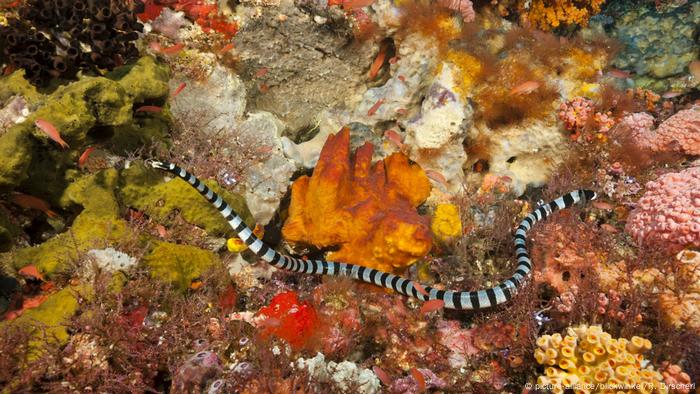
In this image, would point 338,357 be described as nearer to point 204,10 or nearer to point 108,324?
point 108,324

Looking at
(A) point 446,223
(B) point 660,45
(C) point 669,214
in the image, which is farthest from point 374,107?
(B) point 660,45

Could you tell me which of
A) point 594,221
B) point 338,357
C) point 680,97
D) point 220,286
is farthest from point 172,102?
point 680,97

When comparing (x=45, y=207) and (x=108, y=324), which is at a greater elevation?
(x=45, y=207)

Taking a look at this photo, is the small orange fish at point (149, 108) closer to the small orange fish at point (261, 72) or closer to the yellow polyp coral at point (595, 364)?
the small orange fish at point (261, 72)

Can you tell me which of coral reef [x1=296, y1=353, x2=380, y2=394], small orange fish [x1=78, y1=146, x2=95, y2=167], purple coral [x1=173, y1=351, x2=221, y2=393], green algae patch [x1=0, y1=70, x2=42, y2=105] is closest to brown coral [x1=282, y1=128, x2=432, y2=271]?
coral reef [x1=296, y1=353, x2=380, y2=394]

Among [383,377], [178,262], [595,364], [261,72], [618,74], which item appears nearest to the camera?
[595,364]

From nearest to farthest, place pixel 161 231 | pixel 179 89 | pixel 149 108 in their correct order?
pixel 161 231 < pixel 149 108 < pixel 179 89

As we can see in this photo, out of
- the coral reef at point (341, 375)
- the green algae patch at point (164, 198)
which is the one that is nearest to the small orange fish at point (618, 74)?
the coral reef at point (341, 375)

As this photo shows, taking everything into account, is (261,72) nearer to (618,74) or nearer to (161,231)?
(161,231)
